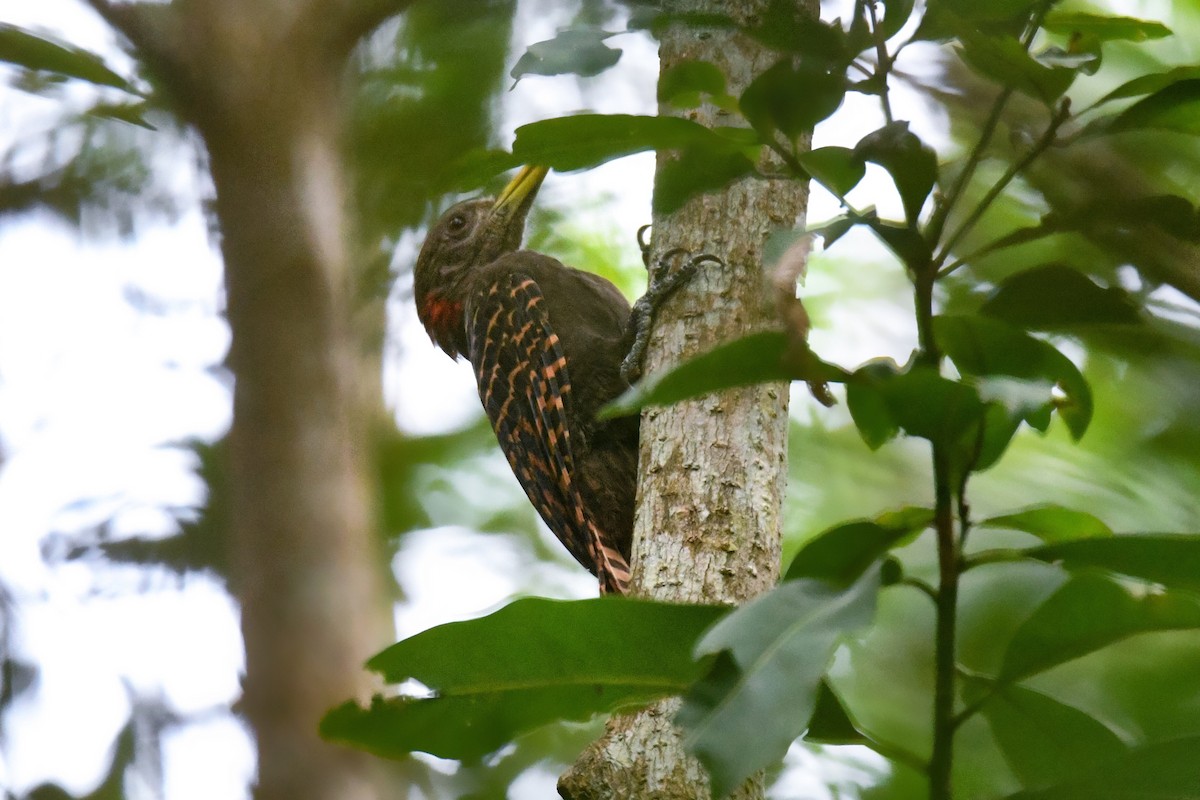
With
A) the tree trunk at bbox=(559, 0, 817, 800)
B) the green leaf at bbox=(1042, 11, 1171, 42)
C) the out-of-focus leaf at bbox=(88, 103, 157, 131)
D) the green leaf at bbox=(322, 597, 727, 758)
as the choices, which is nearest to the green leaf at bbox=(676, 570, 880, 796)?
the green leaf at bbox=(322, 597, 727, 758)

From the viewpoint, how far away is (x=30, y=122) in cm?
425

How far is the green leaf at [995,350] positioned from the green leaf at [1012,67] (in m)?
0.26

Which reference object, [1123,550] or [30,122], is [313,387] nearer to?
[30,122]

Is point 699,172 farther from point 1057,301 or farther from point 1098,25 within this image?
point 1098,25

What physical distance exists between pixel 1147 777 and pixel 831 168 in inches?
24.4

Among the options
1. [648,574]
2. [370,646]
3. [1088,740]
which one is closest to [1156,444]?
[1088,740]

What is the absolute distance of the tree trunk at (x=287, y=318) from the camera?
11.3ft

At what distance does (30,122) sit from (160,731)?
227 cm

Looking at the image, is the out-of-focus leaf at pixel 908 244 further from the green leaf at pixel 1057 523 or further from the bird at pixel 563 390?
the bird at pixel 563 390

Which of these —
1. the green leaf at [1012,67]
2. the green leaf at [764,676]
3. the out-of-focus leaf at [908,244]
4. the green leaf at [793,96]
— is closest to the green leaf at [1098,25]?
the green leaf at [1012,67]

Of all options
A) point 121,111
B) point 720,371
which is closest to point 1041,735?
point 720,371

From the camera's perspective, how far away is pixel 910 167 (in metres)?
1.02

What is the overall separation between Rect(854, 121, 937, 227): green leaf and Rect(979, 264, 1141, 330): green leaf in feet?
0.37

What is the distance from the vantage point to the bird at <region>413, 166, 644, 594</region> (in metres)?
3.35
